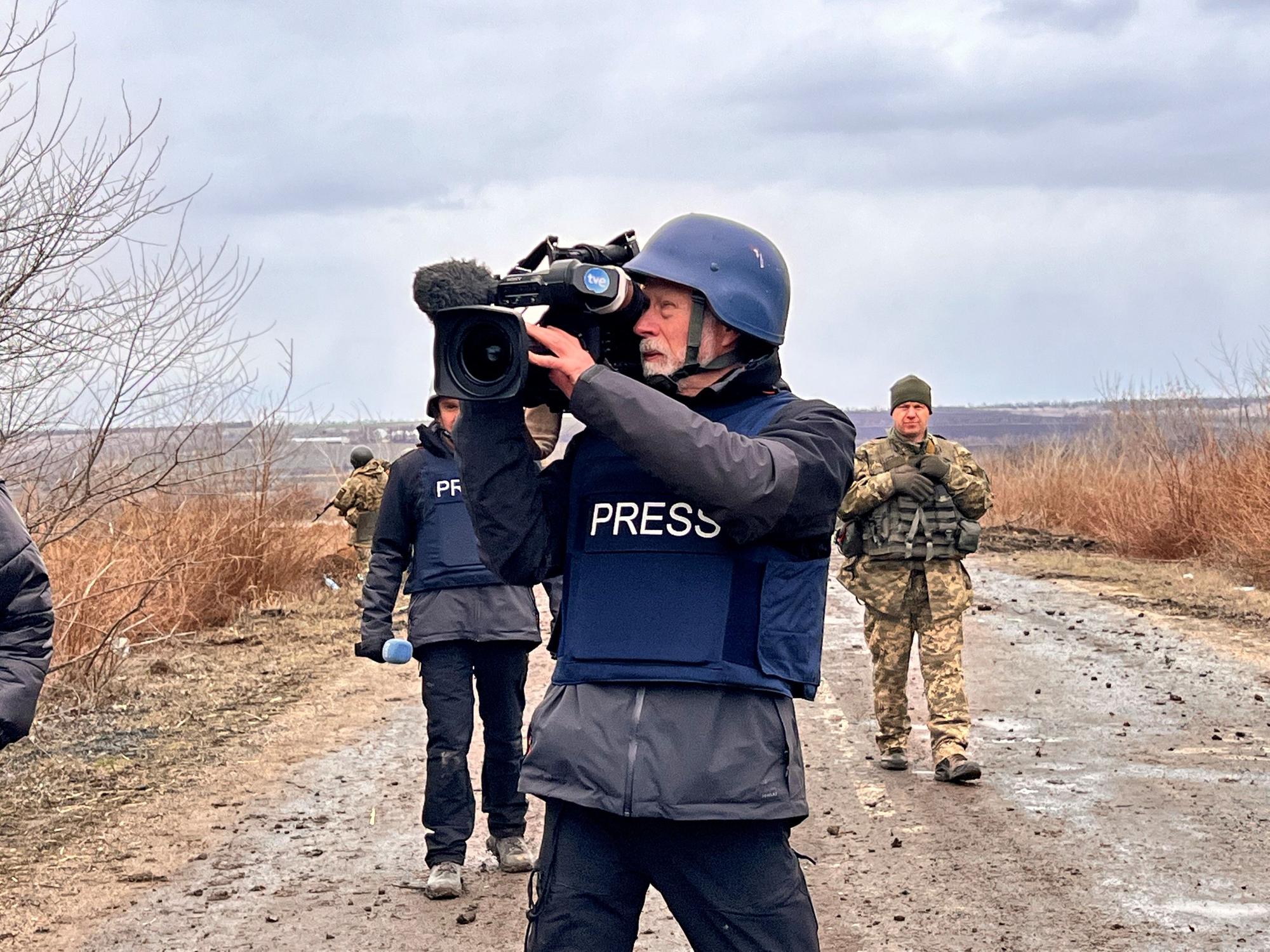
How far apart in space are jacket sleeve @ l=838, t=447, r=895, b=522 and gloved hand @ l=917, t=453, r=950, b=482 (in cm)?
19

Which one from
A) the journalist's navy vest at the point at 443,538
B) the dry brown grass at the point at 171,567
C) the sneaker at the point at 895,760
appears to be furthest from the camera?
the dry brown grass at the point at 171,567

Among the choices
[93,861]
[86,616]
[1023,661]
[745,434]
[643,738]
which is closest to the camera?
[643,738]

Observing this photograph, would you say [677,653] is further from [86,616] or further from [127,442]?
[86,616]

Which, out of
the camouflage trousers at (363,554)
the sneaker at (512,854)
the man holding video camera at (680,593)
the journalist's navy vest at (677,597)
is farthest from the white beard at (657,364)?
the camouflage trousers at (363,554)

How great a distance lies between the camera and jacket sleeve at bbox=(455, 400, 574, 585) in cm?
315

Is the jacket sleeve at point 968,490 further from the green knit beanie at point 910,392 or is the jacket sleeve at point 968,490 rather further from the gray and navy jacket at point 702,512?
the gray and navy jacket at point 702,512

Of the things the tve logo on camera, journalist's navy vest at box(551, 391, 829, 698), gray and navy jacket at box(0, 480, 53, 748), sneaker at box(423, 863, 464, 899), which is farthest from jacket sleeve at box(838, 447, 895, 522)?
the tve logo on camera

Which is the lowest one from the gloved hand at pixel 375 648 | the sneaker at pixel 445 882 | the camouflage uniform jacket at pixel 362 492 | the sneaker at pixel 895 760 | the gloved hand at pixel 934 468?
the sneaker at pixel 445 882

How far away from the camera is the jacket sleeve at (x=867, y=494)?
29.0 feet

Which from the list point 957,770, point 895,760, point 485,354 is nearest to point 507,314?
point 485,354

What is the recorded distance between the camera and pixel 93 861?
711cm

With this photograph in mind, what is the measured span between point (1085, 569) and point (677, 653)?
22.0m

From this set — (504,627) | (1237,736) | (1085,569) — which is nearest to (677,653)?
(504,627)

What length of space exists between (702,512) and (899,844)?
4149mm
